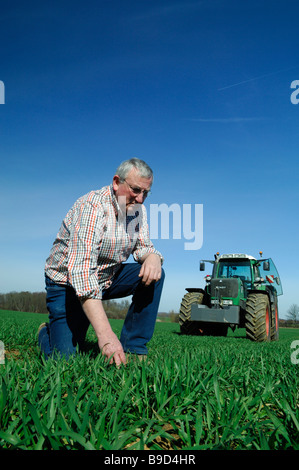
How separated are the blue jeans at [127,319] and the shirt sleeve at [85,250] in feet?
1.99

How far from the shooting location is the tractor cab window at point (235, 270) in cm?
997

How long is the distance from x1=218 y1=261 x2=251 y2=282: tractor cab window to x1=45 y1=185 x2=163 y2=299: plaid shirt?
714cm

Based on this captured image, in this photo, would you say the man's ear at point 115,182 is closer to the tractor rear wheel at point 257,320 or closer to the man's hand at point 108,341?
the man's hand at point 108,341

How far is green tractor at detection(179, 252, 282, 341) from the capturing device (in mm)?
8406

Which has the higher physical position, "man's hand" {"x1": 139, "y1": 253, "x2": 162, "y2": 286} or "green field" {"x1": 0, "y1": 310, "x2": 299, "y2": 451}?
"man's hand" {"x1": 139, "y1": 253, "x2": 162, "y2": 286}

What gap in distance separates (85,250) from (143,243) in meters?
0.83

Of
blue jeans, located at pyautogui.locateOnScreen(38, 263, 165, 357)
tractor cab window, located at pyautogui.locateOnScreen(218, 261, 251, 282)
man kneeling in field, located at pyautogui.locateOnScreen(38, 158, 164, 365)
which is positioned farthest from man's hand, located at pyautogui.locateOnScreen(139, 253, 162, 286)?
tractor cab window, located at pyautogui.locateOnScreen(218, 261, 251, 282)

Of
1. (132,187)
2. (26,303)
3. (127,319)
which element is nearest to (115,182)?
(132,187)

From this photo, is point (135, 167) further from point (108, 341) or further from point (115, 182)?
point (108, 341)

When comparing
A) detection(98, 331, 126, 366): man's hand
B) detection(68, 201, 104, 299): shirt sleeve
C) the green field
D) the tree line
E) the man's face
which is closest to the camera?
the green field

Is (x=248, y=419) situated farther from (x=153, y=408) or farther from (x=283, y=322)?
(x=283, y=322)

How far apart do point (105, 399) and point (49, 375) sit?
387mm

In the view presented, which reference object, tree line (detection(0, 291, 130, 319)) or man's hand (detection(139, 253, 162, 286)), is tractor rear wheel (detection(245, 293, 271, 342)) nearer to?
man's hand (detection(139, 253, 162, 286))
